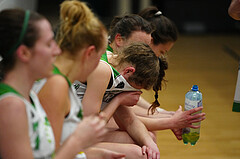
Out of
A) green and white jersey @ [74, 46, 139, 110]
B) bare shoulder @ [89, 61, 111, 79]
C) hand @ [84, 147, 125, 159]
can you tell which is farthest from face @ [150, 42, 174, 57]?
hand @ [84, 147, 125, 159]

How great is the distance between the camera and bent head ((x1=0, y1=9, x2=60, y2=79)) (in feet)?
3.15

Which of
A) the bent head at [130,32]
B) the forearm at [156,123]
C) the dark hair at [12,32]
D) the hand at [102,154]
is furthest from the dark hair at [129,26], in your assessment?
the dark hair at [12,32]

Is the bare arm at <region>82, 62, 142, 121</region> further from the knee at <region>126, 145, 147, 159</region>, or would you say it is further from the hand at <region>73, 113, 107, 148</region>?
the hand at <region>73, 113, 107, 148</region>

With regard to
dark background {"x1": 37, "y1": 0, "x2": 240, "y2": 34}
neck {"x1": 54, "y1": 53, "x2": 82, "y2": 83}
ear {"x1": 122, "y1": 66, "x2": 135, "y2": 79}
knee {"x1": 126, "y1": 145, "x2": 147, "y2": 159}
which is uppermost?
neck {"x1": 54, "y1": 53, "x2": 82, "y2": 83}

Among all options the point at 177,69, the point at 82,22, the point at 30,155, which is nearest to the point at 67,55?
the point at 82,22

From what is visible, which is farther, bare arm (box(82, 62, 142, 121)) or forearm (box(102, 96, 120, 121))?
forearm (box(102, 96, 120, 121))

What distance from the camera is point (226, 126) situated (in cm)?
290

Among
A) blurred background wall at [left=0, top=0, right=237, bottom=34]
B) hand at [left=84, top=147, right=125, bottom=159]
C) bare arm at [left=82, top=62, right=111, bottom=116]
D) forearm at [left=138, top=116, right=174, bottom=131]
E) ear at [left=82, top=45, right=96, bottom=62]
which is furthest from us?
blurred background wall at [left=0, top=0, right=237, bottom=34]

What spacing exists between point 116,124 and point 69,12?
996 millimetres

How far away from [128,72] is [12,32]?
757 mm

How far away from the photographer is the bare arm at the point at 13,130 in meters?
0.93

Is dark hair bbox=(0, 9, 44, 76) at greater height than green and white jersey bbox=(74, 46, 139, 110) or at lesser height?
greater

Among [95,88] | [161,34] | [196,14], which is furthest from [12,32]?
[196,14]

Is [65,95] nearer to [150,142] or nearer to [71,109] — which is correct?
[71,109]
